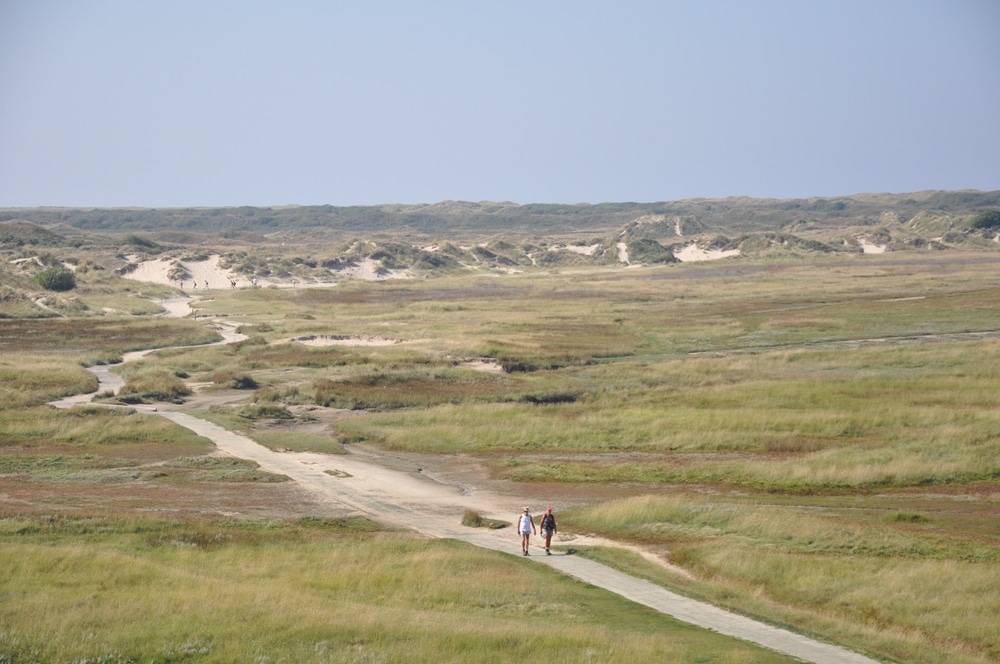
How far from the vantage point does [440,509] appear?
118 feet

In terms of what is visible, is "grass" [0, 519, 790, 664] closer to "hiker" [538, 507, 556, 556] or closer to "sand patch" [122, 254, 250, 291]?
"hiker" [538, 507, 556, 556]

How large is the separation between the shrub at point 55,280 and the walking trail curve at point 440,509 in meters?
77.4

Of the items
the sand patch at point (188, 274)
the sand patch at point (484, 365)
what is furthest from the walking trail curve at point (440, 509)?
the sand patch at point (188, 274)

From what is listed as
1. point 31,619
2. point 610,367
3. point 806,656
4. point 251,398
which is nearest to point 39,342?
point 251,398

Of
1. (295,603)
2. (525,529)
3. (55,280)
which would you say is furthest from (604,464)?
(55,280)

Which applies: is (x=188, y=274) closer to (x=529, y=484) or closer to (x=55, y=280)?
(x=55, y=280)

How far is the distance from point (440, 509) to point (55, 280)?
4121 inches

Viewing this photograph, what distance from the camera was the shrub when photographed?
12655 centimetres

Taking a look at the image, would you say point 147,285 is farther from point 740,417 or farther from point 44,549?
point 44,549

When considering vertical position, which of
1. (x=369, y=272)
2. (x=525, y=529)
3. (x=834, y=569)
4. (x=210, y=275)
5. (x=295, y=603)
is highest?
(x=295, y=603)

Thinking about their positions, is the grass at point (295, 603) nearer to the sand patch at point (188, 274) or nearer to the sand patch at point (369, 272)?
the sand patch at point (188, 274)

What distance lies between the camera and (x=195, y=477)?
4069cm

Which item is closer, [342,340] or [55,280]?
[342,340]

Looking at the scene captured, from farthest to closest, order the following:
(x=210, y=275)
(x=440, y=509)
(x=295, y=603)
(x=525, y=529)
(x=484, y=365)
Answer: (x=210, y=275), (x=484, y=365), (x=440, y=509), (x=525, y=529), (x=295, y=603)
